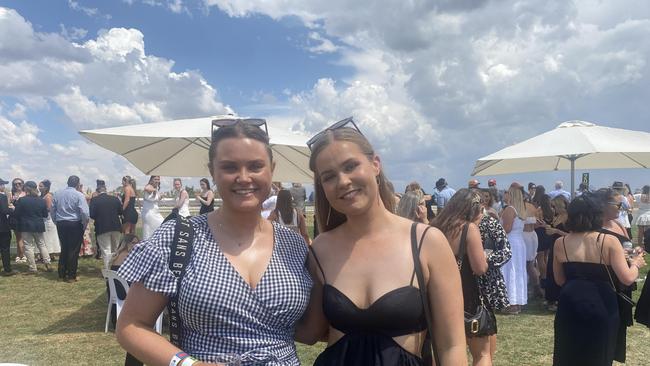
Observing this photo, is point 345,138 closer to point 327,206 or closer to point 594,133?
point 327,206

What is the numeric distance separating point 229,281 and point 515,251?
698 cm

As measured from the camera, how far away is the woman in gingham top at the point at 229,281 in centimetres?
180

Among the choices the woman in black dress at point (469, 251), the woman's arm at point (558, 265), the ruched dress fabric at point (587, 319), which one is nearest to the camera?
the ruched dress fabric at point (587, 319)

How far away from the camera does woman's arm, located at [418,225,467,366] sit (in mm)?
1923

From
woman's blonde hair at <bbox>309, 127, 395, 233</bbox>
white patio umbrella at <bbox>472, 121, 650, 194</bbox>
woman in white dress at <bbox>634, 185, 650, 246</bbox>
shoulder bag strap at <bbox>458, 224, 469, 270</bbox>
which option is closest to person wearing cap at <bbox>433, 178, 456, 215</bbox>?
white patio umbrella at <bbox>472, 121, 650, 194</bbox>

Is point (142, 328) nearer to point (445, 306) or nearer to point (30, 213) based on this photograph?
point (445, 306)

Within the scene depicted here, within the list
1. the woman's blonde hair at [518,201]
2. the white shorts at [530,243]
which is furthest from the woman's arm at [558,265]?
the white shorts at [530,243]

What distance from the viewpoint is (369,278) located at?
1970 mm

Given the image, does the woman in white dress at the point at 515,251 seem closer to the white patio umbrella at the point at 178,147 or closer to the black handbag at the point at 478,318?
the white patio umbrella at the point at 178,147

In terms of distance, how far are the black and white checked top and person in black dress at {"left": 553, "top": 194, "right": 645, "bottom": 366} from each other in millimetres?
3049

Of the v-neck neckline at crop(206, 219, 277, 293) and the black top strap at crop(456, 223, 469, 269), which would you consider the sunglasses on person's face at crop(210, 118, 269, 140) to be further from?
the black top strap at crop(456, 223, 469, 269)

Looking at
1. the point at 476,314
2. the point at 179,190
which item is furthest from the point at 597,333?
the point at 179,190

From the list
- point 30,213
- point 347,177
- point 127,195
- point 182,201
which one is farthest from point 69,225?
point 347,177

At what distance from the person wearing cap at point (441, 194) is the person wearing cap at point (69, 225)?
7569 millimetres
